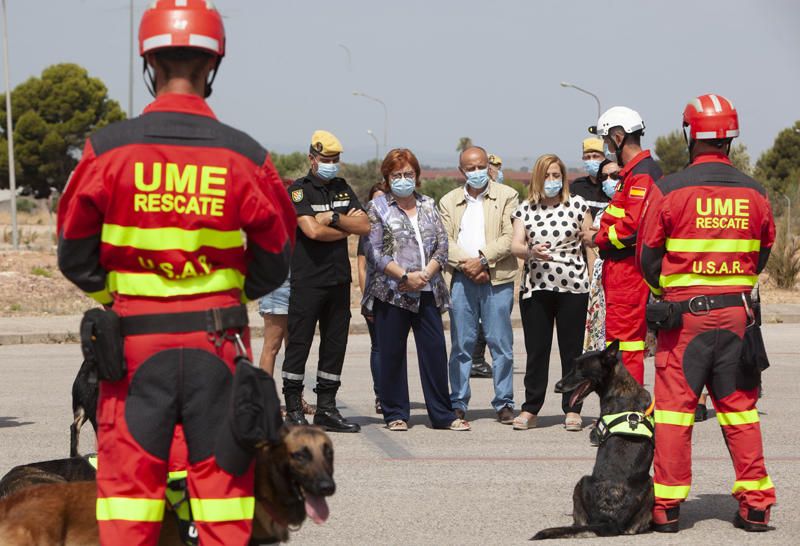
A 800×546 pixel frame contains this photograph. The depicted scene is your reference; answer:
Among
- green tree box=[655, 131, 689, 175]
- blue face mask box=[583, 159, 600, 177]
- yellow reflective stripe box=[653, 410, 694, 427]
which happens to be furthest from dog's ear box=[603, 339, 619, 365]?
green tree box=[655, 131, 689, 175]

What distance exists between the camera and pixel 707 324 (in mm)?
6523

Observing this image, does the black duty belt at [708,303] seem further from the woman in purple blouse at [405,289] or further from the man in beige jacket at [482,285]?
the man in beige jacket at [482,285]

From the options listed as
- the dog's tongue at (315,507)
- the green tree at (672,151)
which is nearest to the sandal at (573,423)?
the dog's tongue at (315,507)

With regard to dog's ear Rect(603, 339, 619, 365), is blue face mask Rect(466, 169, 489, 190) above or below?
above

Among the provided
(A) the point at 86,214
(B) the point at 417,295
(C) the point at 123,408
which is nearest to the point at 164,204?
(A) the point at 86,214

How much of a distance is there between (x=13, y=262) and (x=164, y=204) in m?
24.0

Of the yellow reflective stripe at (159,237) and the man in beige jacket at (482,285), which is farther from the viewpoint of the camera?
the man in beige jacket at (482,285)

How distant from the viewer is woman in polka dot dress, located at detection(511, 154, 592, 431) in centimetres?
985

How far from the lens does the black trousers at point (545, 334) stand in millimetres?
9922

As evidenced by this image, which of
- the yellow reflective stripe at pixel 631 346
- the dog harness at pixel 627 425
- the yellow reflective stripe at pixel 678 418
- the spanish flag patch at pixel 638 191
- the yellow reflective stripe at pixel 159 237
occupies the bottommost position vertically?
the dog harness at pixel 627 425

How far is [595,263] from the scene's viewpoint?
10.1 metres

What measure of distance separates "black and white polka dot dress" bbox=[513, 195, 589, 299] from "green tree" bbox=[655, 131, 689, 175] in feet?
219

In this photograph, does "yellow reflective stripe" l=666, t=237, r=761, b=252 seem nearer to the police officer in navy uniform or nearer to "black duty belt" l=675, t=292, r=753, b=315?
"black duty belt" l=675, t=292, r=753, b=315

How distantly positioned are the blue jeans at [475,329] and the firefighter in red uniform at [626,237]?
4.76 ft
